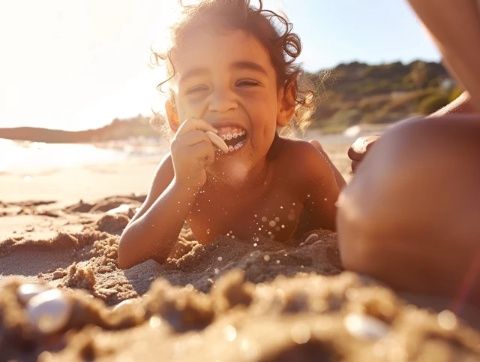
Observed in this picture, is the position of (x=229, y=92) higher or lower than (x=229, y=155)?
higher

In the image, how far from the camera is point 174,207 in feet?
8.72

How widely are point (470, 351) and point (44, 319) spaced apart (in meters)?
0.90

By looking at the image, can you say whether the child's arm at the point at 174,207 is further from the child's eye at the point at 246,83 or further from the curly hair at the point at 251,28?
the curly hair at the point at 251,28

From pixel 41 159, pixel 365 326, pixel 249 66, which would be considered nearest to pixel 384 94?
pixel 41 159

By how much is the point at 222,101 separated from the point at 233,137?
0.19m

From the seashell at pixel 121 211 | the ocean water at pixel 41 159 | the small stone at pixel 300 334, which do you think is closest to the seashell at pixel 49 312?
the small stone at pixel 300 334

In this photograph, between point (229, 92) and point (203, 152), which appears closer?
point (203, 152)

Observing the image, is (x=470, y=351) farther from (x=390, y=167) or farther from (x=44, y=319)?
(x=44, y=319)

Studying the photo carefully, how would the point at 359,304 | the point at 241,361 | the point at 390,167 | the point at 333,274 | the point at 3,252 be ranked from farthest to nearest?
the point at 3,252, the point at 333,274, the point at 390,167, the point at 359,304, the point at 241,361

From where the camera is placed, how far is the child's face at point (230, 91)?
9.29 ft

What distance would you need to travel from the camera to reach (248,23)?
126 inches

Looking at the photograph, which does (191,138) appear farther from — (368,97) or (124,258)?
(368,97)

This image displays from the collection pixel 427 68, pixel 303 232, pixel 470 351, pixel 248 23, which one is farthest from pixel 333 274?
pixel 427 68

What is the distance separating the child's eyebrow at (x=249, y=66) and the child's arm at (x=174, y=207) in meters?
0.38
